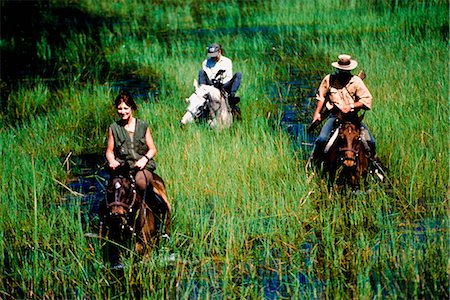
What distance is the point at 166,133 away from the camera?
10.8 m

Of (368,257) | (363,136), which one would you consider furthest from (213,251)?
(363,136)

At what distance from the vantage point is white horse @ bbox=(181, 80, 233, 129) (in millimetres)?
11266

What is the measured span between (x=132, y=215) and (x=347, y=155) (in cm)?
270

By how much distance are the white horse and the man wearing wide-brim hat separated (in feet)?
8.03

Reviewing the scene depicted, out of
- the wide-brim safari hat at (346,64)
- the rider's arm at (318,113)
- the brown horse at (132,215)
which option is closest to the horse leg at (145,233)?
the brown horse at (132,215)

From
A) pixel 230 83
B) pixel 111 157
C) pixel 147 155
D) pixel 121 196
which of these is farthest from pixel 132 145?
pixel 230 83

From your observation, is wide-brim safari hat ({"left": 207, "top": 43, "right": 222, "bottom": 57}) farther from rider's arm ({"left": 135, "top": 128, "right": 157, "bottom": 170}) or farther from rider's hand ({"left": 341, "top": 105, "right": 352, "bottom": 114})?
rider's arm ({"left": 135, "top": 128, "right": 157, "bottom": 170})

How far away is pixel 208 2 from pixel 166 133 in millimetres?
19518

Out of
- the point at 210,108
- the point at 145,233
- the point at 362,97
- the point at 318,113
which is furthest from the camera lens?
the point at 210,108

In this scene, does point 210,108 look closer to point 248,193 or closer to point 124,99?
point 248,193

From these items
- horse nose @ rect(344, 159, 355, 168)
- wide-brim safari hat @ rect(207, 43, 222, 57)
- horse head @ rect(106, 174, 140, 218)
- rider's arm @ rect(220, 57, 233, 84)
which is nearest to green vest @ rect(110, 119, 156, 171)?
horse head @ rect(106, 174, 140, 218)

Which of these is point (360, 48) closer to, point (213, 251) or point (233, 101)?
point (233, 101)

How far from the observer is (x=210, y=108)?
11.3 meters

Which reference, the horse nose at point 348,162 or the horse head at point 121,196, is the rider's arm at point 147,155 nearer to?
the horse head at point 121,196
